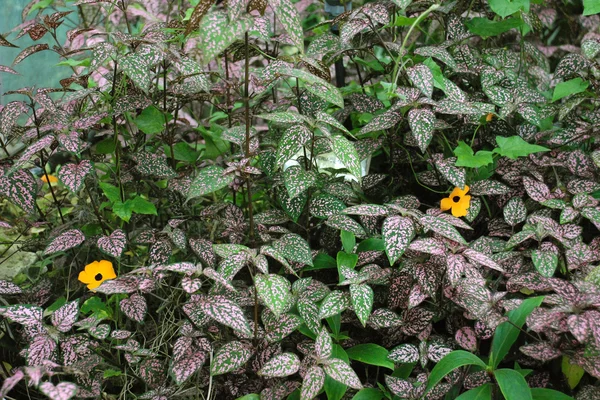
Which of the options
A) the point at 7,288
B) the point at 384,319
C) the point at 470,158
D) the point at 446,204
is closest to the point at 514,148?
the point at 470,158

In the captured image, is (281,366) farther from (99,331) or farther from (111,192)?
(111,192)

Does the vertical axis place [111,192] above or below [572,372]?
above

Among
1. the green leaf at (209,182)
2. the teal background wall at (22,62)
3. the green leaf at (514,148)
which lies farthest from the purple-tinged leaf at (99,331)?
the teal background wall at (22,62)

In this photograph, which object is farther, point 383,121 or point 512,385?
point 383,121

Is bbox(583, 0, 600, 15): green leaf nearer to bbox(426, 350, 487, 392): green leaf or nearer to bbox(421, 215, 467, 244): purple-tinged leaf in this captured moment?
bbox(421, 215, 467, 244): purple-tinged leaf

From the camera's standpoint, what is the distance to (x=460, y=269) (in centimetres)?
131

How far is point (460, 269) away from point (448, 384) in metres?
0.26

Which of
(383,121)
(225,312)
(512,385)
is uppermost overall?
(383,121)

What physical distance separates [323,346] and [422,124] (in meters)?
0.58

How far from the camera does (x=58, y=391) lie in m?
1.06

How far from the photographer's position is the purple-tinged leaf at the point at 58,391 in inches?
41.1

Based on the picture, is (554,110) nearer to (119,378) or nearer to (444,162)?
(444,162)

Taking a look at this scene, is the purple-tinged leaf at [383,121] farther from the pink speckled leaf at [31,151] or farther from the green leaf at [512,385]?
the pink speckled leaf at [31,151]

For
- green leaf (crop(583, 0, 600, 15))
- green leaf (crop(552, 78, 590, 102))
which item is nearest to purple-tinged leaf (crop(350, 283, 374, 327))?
green leaf (crop(552, 78, 590, 102))
